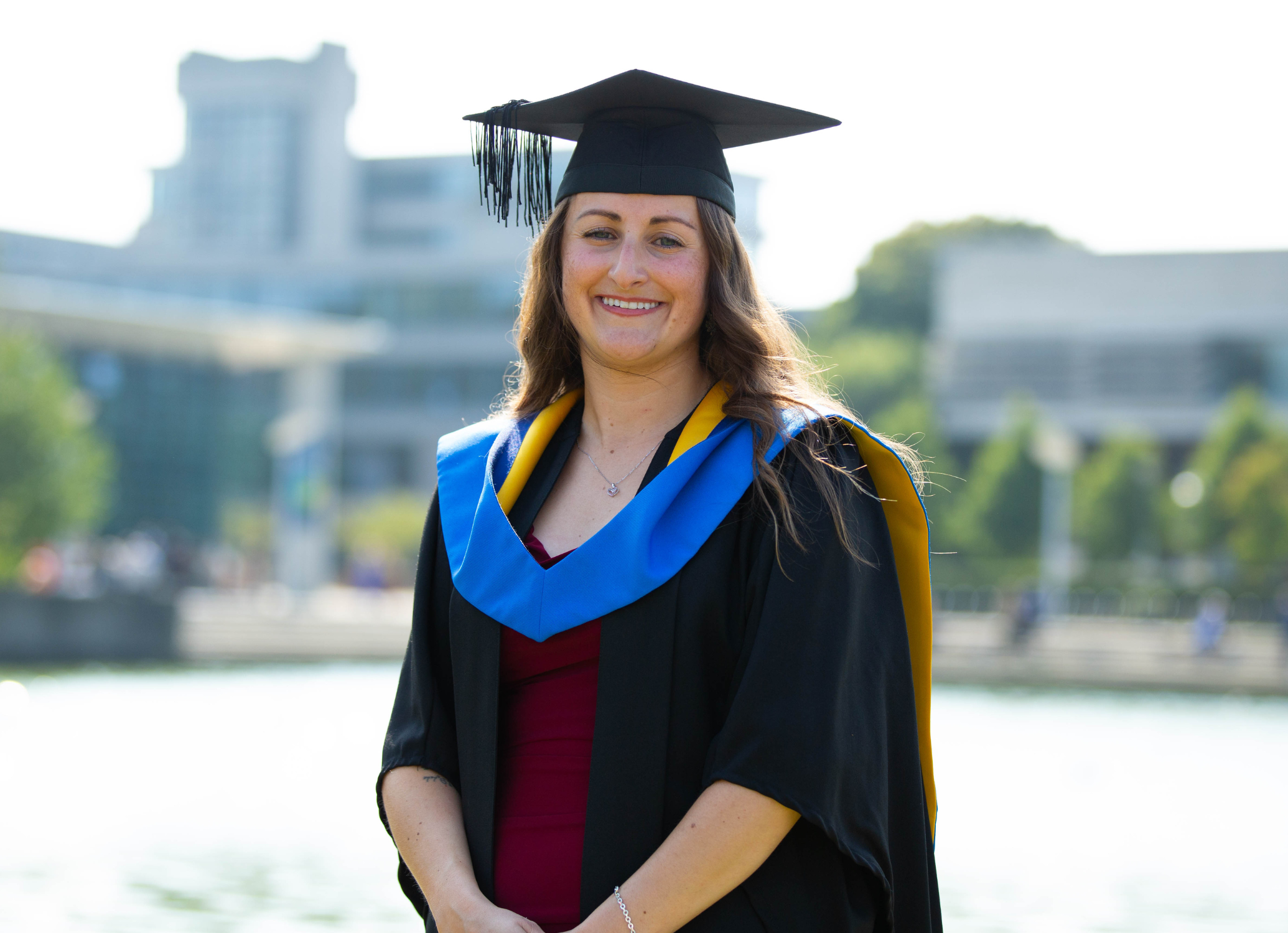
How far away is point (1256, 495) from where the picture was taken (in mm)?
29453

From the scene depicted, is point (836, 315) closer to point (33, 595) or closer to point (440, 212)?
point (440, 212)

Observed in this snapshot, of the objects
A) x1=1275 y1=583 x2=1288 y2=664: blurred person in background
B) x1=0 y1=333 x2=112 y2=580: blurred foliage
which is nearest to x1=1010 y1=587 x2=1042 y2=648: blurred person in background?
x1=1275 y1=583 x2=1288 y2=664: blurred person in background

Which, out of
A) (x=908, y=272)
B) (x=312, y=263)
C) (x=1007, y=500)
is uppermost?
(x=908, y=272)

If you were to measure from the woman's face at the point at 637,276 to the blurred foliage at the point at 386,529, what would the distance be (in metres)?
36.2

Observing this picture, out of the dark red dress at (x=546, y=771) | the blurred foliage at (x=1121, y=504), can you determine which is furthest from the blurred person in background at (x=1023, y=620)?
the dark red dress at (x=546, y=771)

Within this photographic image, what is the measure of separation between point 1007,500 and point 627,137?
104 ft

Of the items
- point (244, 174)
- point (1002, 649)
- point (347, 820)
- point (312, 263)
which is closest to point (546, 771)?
point (347, 820)

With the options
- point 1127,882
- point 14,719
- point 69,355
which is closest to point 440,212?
point 69,355

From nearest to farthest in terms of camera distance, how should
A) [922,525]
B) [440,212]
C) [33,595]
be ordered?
1. [922,525]
2. [33,595]
3. [440,212]

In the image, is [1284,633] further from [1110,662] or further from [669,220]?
[669,220]

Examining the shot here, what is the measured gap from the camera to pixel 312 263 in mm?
57281

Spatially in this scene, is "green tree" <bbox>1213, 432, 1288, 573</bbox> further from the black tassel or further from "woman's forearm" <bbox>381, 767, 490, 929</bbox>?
"woman's forearm" <bbox>381, 767, 490, 929</bbox>

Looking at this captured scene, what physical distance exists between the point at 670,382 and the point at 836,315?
5620 centimetres

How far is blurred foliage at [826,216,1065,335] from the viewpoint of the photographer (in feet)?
184
